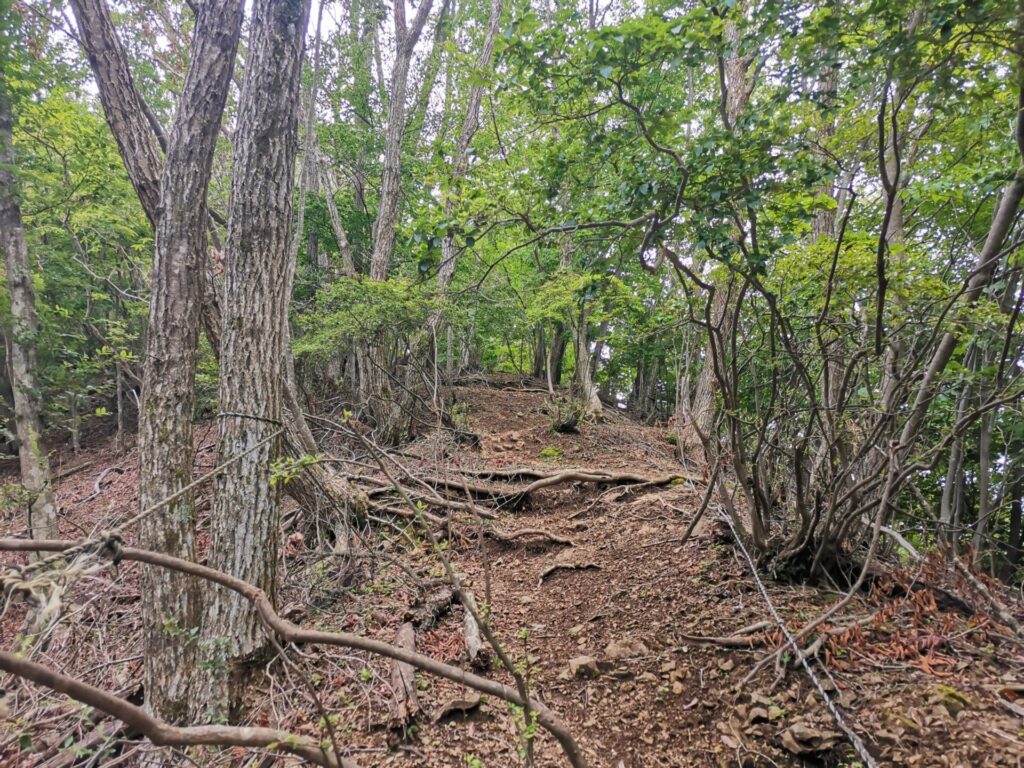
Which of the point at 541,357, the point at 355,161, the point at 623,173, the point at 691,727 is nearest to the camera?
the point at 691,727

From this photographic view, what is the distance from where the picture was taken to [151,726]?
1.15 m

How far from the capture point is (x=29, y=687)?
2.92 metres

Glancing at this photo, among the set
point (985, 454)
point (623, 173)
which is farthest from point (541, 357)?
point (623, 173)

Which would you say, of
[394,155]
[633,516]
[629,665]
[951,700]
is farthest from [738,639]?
[394,155]

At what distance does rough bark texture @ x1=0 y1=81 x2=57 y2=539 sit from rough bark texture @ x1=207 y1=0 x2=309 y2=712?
510 centimetres

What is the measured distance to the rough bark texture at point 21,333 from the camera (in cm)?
605

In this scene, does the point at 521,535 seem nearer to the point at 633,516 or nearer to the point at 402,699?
the point at 633,516

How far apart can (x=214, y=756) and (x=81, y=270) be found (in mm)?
12135

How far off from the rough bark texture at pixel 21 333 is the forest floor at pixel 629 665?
6.60ft

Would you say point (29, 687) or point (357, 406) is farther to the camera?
point (357, 406)

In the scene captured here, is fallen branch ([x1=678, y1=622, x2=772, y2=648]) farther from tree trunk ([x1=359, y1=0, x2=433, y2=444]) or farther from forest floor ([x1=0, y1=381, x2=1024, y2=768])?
tree trunk ([x1=359, y1=0, x2=433, y2=444])

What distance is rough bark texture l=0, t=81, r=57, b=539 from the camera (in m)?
6.05

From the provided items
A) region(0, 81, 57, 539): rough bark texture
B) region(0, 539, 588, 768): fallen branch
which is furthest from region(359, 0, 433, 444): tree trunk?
region(0, 539, 588, 768): fallen branch

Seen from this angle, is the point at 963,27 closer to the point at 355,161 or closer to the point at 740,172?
the point at 740,172
